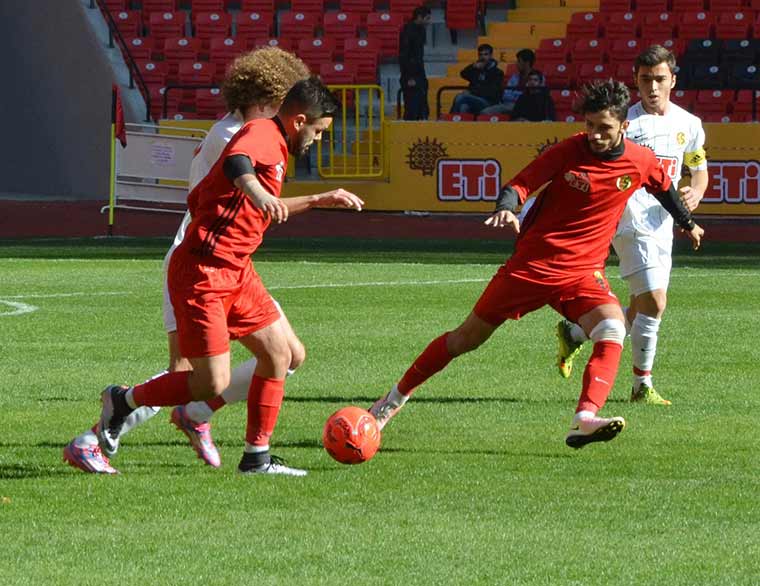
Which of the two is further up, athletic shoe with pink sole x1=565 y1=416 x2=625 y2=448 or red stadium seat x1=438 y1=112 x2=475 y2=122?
red stadium seat x1=438 y1=112 x2=475 y2=122

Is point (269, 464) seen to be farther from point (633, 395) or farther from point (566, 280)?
point (633, 395)

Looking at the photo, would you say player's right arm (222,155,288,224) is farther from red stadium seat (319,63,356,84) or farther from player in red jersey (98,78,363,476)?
red stadium seat (319,63,356,84)

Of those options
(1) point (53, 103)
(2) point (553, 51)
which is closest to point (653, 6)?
(2) point (553, 51)

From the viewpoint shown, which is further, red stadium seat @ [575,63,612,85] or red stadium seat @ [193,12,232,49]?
red stadium seat @ [193,12,232,49]

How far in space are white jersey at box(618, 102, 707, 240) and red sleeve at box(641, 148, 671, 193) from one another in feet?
4.18

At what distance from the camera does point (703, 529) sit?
6.00 meters

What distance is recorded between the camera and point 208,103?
29.5 m

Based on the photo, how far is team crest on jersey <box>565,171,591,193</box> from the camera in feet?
25.7

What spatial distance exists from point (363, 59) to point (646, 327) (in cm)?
2087

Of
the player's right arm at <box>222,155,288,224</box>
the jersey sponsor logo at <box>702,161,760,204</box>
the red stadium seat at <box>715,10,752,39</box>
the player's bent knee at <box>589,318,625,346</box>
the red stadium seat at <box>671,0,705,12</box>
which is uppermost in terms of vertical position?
the red stadium seat at <box>671,0,705,12</box>

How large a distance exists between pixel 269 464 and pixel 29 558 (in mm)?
1723

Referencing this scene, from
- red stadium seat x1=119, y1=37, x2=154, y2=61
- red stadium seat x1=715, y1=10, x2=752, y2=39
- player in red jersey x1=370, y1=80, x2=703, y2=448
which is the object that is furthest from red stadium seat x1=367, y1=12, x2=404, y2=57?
player in red jersey x1=370, y1=80, x2=703, y2=448

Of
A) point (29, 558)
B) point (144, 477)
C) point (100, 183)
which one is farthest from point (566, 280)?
point (100, 183)

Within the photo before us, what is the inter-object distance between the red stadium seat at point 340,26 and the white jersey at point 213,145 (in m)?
23.5
